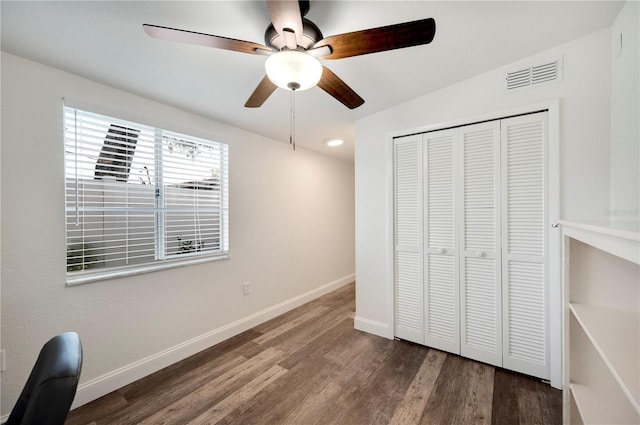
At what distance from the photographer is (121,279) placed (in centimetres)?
199

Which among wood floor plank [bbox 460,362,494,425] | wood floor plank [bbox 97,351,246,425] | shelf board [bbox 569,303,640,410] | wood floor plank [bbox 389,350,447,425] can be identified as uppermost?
shelf board [bbox 569,303,640,410]

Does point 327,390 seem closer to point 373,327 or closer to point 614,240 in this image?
point 373,327

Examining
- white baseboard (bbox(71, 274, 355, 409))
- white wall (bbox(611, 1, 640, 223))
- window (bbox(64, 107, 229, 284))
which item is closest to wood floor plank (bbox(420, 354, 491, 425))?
white wall (bbox(611, 1, 640, 223))

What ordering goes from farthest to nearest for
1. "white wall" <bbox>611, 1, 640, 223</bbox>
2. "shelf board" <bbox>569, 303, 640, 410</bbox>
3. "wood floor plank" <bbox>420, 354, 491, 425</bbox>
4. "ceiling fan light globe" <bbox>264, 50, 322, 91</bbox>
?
"wood floor plank" <bbox>420, 354, 491, 425</bbox> → "white wall" <bbox>611, 1, 640, 223</bbox> → "ceiling fan light globe" <bbox>264, 50, 322, 91</bbox> → "shelf board" <bbox>569, 303, 640, 410</bbox>

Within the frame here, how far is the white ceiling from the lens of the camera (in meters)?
1.31

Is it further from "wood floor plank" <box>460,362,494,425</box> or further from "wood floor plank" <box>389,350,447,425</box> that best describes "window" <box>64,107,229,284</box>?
"wood floor plank" <box>460,362,494,425</box>

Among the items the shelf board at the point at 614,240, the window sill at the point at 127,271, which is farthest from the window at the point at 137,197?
the shelf board at the point at 614,240

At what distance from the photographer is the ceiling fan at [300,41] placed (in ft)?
3.58

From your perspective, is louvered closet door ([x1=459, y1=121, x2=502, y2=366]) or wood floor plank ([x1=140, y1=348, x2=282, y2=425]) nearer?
wood floor plank ([x1=140, y1=348, x2=282, y2=425])

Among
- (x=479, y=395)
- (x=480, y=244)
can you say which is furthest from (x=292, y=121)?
(x=479, y=395)

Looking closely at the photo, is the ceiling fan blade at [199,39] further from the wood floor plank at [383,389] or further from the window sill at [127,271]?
the wood floor plank at [383,389]

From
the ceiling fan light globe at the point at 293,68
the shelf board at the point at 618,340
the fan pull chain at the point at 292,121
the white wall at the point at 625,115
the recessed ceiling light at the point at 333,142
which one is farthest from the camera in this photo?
the recessed ceiling light at the point at 333,142

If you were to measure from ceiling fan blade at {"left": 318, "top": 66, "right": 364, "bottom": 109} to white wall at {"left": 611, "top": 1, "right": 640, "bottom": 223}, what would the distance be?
148cm

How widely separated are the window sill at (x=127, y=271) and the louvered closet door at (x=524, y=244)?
2.66m
